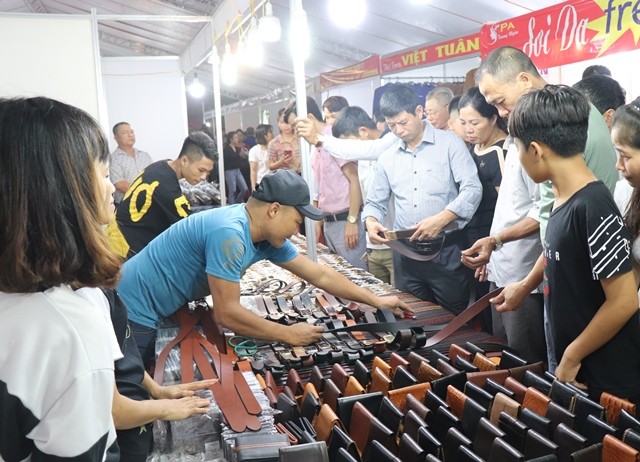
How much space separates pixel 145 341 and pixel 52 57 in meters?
3.94

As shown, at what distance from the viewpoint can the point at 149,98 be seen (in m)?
10.4

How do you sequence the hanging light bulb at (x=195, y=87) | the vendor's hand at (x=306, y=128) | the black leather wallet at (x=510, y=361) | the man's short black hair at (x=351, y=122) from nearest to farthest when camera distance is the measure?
1. the black leather wallet at (x=510, y=361)
2. the vendor's hand at (x=306, y=128)
3. the man's short black hair at (x=351, y=122)
4. the hanging light bulb at (x=195, y=87)

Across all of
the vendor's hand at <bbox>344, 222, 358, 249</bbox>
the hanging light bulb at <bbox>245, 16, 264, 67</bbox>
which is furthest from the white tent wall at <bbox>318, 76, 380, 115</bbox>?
the vendor's hand at <bbox>344, 222, 358, 249</bbox>

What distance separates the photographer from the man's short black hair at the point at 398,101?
3.33 m

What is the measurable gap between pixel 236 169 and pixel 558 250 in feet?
23.4

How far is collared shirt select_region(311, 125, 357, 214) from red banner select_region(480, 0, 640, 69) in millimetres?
1784

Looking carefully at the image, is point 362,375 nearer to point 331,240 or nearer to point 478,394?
point 478,394

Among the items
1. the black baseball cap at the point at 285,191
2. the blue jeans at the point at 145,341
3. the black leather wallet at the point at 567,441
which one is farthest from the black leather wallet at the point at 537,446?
the blue jeans at the point at 145,341

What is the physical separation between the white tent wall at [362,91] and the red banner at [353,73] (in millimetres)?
75

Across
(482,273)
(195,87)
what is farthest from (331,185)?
(195,87)

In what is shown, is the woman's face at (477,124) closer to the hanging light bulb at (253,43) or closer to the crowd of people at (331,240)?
the crowd of people at (331,240)

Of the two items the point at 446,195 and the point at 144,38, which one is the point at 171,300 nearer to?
the point at 446,195

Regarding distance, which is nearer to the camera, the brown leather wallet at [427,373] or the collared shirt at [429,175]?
the brown leather wallet at [427,373]

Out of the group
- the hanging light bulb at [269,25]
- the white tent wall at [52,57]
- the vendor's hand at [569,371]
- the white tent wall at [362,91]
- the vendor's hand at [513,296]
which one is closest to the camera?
the vendor's hand at [569,371]
